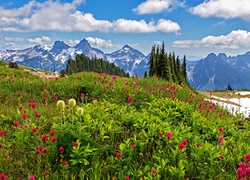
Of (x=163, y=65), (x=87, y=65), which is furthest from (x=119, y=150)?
(x=87, y=65)

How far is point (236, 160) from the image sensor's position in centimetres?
423

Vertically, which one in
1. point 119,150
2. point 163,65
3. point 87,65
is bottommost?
point 119,150

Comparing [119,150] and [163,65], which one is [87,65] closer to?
[163,65]

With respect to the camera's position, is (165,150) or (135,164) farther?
(165,150)

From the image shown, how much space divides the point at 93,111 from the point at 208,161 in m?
2.74

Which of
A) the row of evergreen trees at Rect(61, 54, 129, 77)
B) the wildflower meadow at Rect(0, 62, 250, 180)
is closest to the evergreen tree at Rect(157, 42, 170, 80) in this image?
the wildflower meadow at Rect(0, 62, 250, 180)

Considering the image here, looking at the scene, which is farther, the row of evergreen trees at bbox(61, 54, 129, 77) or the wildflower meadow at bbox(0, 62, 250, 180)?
the row of evergreen trees at bbox(61, 54, 129, 77)

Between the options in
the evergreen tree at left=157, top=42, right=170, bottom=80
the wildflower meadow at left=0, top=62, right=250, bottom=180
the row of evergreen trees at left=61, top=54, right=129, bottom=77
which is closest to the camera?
the wildflower meadow at left=0, top=62, right=250, bottom=180

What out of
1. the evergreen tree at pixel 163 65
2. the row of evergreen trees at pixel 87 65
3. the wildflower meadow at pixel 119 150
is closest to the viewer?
the wildflower meadow at pixel 119 150

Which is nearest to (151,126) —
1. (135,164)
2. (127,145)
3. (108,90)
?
(127,145)

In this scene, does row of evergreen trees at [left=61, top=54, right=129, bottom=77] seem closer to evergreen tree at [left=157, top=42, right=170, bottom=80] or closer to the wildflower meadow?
evergreen tree at [left=157, top=42, right=170, bottom=80]

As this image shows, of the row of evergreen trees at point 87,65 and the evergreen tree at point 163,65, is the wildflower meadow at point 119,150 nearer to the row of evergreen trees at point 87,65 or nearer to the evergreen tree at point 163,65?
the evergreen tree at point 163,65

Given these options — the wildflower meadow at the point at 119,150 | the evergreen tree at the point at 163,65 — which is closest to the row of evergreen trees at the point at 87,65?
the evergreen tree at the point at 163,65

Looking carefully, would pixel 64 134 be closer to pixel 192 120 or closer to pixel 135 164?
pixel 135 164
